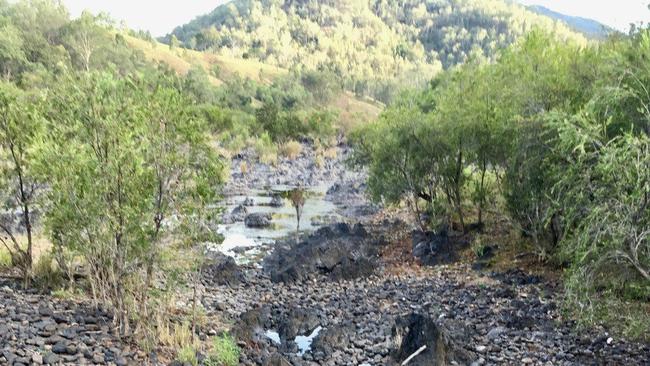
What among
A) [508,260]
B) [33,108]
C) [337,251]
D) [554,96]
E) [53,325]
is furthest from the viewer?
[337,251]

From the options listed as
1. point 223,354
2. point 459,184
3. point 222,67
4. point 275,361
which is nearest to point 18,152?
point 223,354

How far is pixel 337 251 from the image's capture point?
20.7 m

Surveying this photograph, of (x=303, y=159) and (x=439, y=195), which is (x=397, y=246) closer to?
(x=439, y=195)

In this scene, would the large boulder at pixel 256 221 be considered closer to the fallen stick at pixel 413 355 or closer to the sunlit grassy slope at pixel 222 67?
the fallen stick at pixel 413 355

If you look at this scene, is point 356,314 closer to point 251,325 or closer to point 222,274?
point 251,325

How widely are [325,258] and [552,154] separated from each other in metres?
9.98

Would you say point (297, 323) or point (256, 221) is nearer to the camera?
point (297, 323)

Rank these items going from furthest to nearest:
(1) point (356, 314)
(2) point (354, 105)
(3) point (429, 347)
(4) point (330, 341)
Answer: (2) point (354, 105) → (1) point (356, 314) → (4) point (330, 341) → (3) point (429, 347)

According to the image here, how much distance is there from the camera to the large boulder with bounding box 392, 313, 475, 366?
11000mm

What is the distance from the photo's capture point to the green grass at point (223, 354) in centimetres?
1023

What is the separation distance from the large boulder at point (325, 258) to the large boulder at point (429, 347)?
24.4 ft

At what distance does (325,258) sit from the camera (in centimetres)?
2016

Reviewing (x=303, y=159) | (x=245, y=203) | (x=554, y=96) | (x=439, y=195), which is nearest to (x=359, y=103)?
(x=303, y=159)

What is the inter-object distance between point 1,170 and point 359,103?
121 meters
